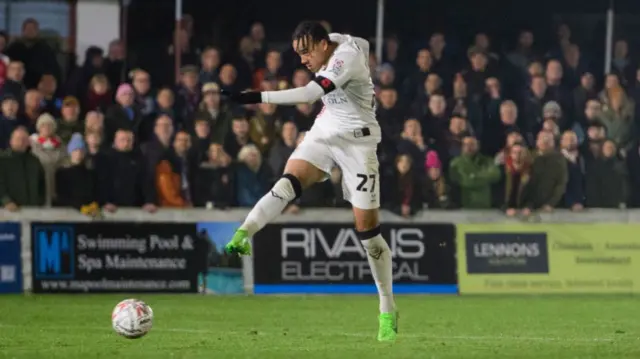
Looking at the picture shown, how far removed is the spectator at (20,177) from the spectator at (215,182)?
2143 mm

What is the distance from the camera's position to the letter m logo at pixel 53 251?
18516 mm

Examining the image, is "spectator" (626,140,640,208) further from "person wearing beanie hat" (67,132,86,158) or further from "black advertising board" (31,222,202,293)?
"person wearing beanie hat" (67,132,86,158)

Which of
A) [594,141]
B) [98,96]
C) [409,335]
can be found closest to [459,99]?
[594,141]

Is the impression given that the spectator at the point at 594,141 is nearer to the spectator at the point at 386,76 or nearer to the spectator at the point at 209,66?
the spectator at the point at 386,76

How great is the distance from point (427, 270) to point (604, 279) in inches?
101

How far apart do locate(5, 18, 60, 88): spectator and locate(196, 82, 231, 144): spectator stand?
7.67 ft

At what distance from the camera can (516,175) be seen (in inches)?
796

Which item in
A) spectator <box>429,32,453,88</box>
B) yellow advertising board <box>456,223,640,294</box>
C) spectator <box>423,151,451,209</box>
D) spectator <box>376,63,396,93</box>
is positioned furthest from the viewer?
spectator <box>429,32,453,88</box>

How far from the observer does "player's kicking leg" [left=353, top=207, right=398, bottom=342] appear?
11.8 m

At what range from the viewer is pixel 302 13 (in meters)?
24.0

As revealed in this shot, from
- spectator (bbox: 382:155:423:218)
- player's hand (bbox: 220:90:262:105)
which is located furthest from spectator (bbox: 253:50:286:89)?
player's hand (bbox: 220:90:262:105)

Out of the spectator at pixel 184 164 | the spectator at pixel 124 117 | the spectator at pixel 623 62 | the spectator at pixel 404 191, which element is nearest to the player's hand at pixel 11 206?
the spectator at pixel 124 117

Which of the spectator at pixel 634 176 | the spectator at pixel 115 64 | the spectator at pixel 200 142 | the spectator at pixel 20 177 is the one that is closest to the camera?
the spectator at pixel 20 177

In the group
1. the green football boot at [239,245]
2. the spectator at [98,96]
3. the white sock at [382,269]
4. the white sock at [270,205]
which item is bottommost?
the white sock at [382,269]
